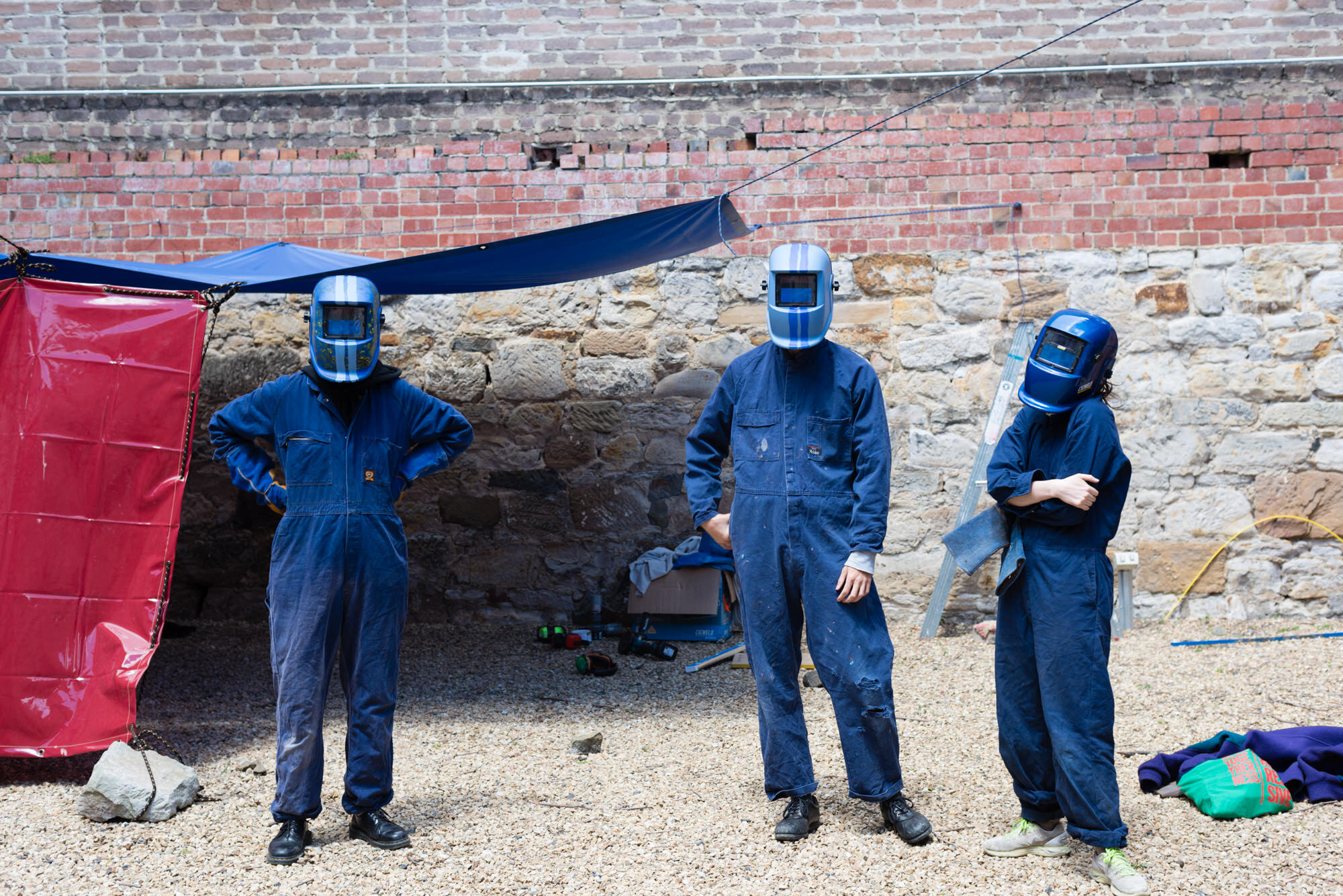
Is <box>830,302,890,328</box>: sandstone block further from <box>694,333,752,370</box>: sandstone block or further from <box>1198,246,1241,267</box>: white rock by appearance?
<box>1198,246,1241,267</box>: white rock

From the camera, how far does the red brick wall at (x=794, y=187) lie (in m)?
5.61

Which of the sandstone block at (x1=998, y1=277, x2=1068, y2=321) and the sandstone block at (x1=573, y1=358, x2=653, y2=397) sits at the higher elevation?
the sandstone block at (x1=998, y1=277, x2=1068, y2=321)

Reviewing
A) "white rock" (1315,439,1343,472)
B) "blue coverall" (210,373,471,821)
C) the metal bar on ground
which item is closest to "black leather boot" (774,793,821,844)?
"blue coverall" (210,373,471,821)

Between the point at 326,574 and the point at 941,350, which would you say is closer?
the point at 326,574

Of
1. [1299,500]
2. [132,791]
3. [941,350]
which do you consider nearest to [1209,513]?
[1299,500]

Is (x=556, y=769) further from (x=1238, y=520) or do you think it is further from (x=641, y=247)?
(x=1238, y=520)

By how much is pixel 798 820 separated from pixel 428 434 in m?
1.65

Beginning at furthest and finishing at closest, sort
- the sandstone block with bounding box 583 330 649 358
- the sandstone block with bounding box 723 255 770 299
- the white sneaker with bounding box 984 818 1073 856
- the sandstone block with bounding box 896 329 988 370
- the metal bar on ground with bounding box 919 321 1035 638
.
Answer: the sandstone block with bounding box 583 330 649 358, the sandstone block with bounding box 723 255 770 299, the sandstone block with bounding box 896 329 988 370, the metal bar on ground with bounding box 919 321 1035 638, the white sneaker with bounding box 984 818 1073 856

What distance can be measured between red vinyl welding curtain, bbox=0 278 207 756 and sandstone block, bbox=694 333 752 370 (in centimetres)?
293

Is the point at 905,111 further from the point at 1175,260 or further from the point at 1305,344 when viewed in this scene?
the point at 1305,344

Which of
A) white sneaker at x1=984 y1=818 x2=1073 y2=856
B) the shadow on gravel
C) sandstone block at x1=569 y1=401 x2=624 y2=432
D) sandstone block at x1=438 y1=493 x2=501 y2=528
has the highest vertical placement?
sandstone block at x1=569 y1=401 x2=624 y2=432

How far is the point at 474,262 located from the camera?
14.6 ft

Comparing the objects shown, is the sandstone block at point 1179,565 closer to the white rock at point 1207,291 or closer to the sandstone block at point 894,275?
the white rock at point 1207,291

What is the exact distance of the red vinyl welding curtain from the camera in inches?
139
